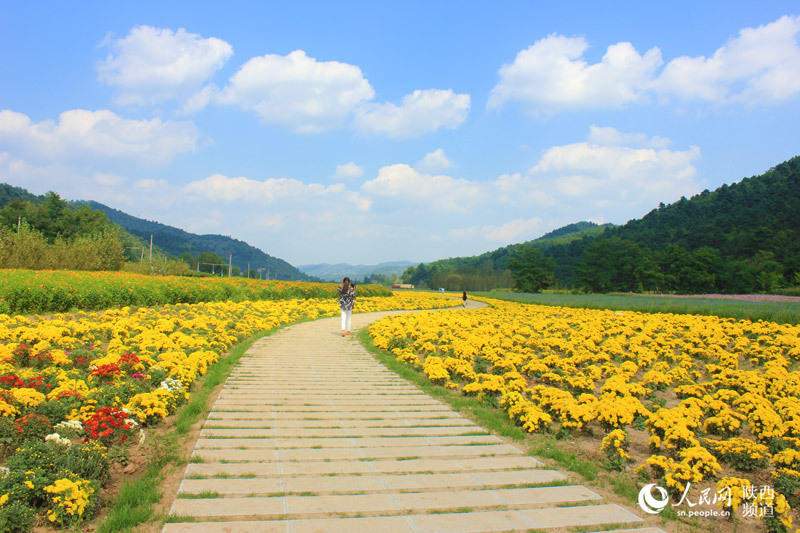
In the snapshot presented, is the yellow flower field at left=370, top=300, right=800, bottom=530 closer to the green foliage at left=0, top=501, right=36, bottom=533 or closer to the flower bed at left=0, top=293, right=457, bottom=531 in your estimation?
the flower bed at left=0, top=293, right=457, bottom=531

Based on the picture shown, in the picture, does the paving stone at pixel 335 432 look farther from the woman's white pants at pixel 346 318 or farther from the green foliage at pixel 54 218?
the green foliage at pixel 54 218

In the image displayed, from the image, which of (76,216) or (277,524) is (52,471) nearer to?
(277,524)

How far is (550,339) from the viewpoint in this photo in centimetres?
1359

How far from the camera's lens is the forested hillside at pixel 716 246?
204ft

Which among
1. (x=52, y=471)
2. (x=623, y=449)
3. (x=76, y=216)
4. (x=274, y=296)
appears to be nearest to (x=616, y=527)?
(x=623, y=449)

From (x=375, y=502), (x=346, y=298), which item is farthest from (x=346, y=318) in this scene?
(x=375, y=502)

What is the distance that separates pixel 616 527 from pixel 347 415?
399 cm

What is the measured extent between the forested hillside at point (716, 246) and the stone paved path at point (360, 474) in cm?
6189

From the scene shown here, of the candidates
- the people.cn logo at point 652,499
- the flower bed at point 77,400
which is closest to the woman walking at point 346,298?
the flower bed at point 77,400

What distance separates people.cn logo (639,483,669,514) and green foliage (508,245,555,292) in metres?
83.0

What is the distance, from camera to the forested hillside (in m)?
62.2

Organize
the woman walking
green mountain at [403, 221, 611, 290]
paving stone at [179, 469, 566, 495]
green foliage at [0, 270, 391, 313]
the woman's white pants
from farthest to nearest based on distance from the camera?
green mountain at [403, 221, 611, 290] → the woman's white pants → the woman walking → green foliage at [0, 270, 391, 313] → paving stone at [179, 469, 566, 495]

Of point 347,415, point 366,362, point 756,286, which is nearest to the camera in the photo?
point 347,415

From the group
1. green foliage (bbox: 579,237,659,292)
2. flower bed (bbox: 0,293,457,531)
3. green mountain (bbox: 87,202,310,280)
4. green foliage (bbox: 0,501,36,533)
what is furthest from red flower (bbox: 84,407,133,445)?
green mountain (bbox: 87,202,310,280)
